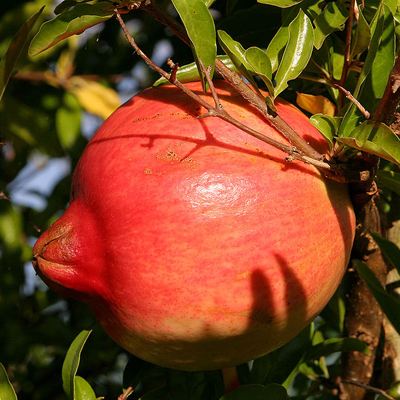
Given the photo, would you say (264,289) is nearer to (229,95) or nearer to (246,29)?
(229,95)

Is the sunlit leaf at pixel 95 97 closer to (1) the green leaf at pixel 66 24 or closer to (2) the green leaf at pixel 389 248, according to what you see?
(1) the green leaf at pixel 66 24

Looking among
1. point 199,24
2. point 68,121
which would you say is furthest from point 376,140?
point 68,121

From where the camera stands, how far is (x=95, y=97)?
1.46 m

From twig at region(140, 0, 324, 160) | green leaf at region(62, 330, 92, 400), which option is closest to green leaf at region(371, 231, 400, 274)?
twig at region(140, 0, 324, 160)

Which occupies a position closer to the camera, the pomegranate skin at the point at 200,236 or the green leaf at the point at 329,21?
the pomegranate skin at the point at 200,236

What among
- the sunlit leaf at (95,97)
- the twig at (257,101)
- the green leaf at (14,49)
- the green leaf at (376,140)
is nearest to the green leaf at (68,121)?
the sunlit leaf at (95,97)

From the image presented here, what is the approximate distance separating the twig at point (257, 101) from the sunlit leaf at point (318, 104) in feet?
0.46

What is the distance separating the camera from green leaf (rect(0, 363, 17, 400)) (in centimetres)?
92

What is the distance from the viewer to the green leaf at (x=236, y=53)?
0.83 meters

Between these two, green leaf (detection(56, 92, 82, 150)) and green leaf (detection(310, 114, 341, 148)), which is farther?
green leaf (detection(56, 92, 82, 150))

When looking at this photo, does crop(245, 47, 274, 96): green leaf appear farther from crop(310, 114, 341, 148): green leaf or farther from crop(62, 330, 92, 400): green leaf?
crop(62, 330, 92, 400): green leaf

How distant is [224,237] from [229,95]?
0.26 meters

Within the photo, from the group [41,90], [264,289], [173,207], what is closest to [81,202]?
[173,207]

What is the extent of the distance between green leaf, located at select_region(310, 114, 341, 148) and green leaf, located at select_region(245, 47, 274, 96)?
83 millimetres
